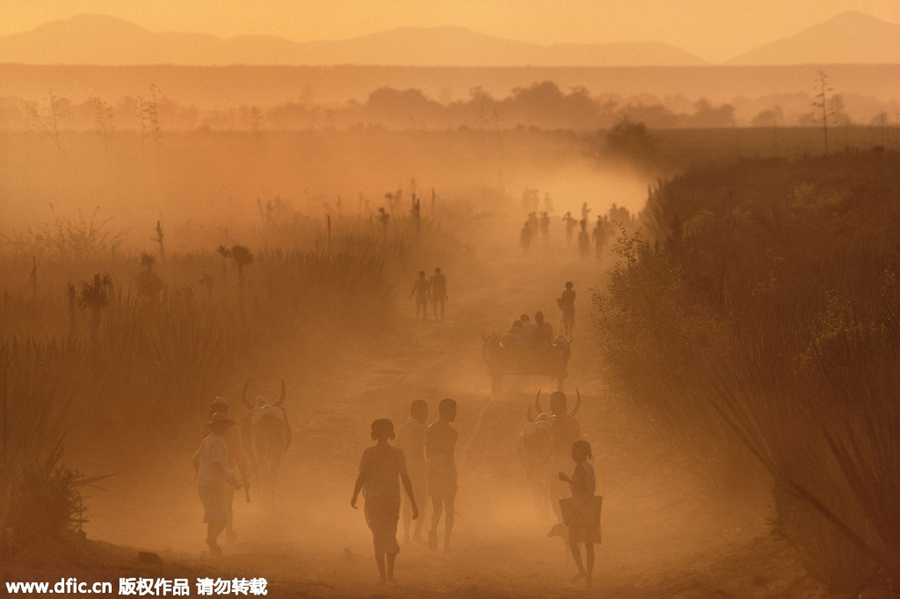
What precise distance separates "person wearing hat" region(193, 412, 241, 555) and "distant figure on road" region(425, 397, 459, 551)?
7.04ft

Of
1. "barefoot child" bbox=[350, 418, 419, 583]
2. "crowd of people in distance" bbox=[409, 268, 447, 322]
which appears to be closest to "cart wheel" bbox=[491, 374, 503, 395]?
"crowd of people in distance" bbox=[409, 268, 447, 322]

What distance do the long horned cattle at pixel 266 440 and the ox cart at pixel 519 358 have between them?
271 inches

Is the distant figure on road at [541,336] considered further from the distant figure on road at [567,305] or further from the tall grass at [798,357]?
the distant figure on road at [567,305]

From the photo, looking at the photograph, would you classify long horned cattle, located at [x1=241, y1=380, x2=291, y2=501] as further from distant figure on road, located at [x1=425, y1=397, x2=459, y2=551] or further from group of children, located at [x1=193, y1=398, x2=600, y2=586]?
distant figure on road, located at [x1=425, y1=397, x2=459, y2=551]

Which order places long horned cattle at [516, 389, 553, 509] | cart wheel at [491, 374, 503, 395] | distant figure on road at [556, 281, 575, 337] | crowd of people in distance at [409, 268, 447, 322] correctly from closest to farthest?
long horned cattle at [516, 389, 553, 509] < cart wheel at [491, 374, 503, 395] < distant figure on road at [556, 281, 575, 337] < crowd of people in distance at [409, 268, 447, 322]

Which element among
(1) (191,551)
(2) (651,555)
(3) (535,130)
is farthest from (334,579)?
(3) (535,130)

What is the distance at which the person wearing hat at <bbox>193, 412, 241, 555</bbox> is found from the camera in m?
10.8

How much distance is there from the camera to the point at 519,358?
19.5m

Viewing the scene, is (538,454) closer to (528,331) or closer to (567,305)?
(528,331)

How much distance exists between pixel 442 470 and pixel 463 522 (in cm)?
160

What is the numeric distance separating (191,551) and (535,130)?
142 meters

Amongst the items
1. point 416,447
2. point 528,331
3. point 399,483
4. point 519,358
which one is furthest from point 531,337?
point 399,483

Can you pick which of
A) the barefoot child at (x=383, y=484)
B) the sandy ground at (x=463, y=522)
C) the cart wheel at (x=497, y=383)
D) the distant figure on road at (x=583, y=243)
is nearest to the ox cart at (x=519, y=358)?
the cart wheel at (x=497, y=383)

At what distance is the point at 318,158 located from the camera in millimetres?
109500
